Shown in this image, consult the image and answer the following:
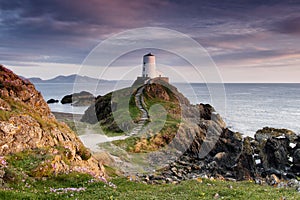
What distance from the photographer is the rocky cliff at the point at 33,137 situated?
1931 centimetres

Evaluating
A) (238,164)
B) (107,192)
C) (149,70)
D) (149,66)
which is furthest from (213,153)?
(149,66)

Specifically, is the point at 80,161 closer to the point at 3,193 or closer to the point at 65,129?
the point at 65,129

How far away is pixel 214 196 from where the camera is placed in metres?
15.1

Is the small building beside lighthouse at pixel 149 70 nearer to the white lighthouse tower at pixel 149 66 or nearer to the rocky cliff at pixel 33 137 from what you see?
the white lighthouse tower at pixel 149 66

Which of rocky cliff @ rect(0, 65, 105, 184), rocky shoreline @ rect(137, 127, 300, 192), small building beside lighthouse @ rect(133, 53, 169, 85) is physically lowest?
rocky shoreline @ rect(137, 127, 300, 192)

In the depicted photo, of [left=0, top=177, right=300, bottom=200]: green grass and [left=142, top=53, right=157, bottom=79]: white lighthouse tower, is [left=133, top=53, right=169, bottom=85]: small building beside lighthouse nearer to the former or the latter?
[left=142, top=53, right=157, bottom=79]: white lighthouse tower

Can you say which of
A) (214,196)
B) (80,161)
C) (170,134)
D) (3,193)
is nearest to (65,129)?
(80,161)

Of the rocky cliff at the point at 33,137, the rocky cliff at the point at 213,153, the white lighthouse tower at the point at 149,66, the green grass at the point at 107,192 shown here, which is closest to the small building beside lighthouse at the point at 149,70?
the white lighthouse tower at the point at 149,66

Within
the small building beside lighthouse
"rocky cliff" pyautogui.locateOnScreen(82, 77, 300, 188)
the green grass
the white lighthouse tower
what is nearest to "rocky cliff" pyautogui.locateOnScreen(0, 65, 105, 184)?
the green grass

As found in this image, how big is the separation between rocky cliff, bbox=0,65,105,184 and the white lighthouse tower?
219 ft

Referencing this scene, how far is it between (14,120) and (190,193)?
13.9m

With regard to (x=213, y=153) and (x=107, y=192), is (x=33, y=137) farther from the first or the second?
(x=213, y=153)

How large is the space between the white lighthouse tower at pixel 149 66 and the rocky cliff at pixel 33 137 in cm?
6665

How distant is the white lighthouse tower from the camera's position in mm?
94000
